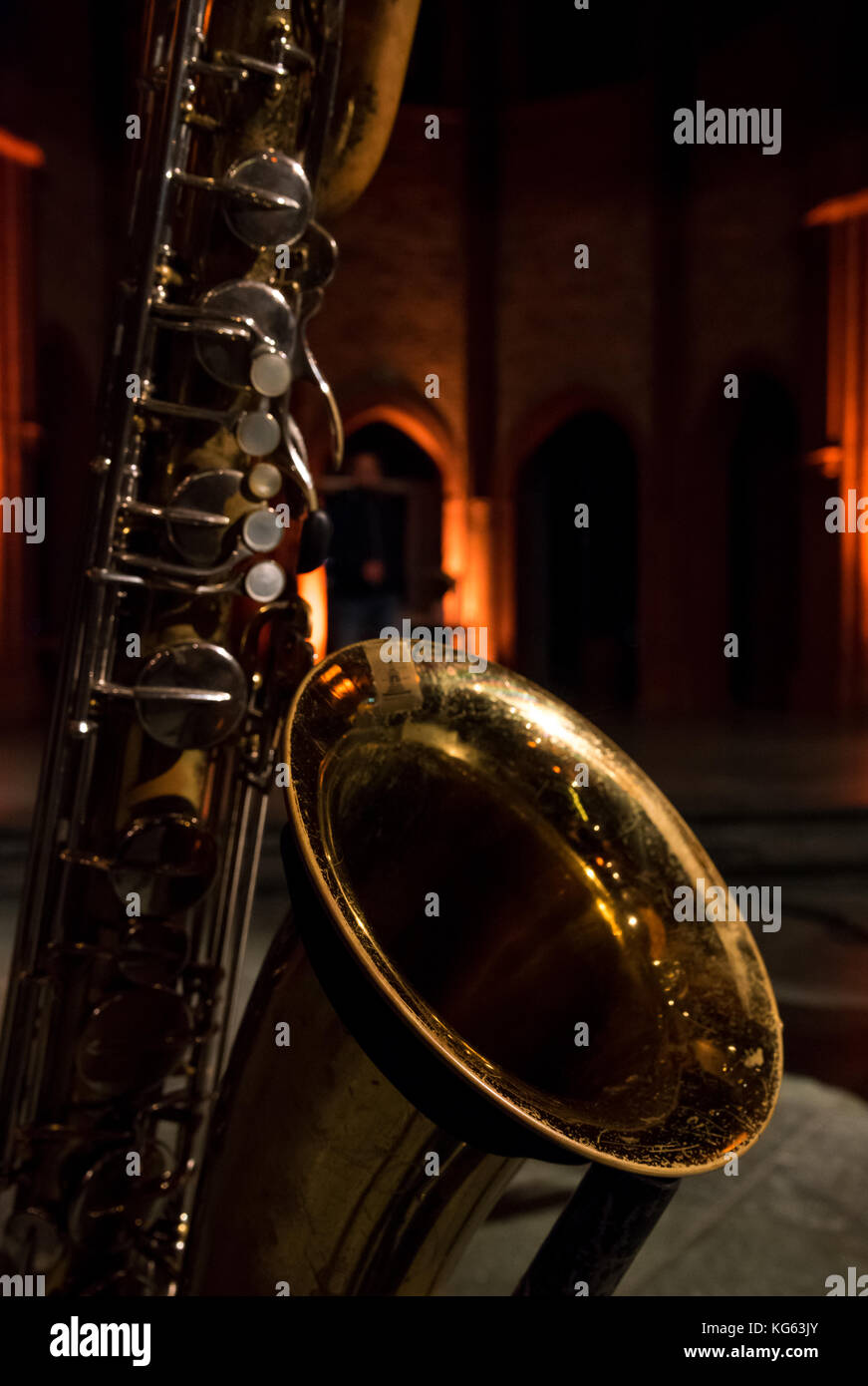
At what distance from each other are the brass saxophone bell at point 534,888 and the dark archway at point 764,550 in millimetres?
10961

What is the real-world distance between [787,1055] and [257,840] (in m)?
1.74

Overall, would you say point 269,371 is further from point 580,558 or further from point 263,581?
point 580,558

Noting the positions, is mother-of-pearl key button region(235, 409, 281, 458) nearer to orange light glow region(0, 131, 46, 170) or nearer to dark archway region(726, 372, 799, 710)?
orange light glow region(0, 131, 46, 170)

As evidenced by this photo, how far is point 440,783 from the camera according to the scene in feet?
3.92

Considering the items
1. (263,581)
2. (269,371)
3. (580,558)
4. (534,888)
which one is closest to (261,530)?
(263,581)

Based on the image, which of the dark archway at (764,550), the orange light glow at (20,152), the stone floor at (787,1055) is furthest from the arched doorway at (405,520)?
the stone floor at (787,1055)

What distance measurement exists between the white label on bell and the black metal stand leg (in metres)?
0.67

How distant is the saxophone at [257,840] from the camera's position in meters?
1.06

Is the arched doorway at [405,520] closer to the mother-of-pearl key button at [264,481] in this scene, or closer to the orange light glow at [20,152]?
the orange light glow at [20,152]

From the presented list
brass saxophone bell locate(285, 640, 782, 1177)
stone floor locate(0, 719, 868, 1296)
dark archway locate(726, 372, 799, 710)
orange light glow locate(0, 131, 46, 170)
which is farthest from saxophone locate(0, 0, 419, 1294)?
dark archway locate(726, 372, 799, 710)

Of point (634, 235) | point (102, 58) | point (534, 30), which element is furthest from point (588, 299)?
point (102, 58)

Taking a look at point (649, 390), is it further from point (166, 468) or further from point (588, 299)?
point (166, 468)

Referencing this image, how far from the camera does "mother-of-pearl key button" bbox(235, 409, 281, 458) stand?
3.71 ft

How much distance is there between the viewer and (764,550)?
40.0 ft
